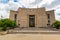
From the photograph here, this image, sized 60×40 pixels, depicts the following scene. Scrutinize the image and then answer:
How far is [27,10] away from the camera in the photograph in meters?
34.8

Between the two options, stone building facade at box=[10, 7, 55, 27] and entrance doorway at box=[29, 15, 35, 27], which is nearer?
stone building facade at box=[10, 7, 55, 27]

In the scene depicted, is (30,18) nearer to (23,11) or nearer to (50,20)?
(23,11)

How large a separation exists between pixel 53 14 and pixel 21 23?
1106 cm

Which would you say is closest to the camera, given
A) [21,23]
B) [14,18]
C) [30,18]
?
[21,23]

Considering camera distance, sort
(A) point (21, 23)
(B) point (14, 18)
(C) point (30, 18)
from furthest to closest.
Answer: (B) point (14, 18) → (C) point (30, 18) → (A) point (21, 23)

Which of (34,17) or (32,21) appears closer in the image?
(34,17)

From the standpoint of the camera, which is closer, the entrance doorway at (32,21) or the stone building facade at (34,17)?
the stone building facade at (34,17)

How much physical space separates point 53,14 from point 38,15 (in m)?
5.97

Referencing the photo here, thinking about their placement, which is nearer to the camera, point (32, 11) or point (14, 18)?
point (32, 11)

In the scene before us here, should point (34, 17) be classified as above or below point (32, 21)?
above

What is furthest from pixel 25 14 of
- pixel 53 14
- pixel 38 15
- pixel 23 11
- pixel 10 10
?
pixel 53 14

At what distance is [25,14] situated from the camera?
113ft

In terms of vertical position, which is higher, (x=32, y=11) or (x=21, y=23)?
(x=32, y=11)

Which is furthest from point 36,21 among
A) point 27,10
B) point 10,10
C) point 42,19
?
point 10,10
